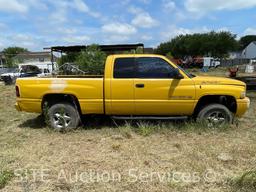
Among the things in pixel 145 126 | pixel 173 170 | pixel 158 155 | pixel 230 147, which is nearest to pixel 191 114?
pixel 145 126

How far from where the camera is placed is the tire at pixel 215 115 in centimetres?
734

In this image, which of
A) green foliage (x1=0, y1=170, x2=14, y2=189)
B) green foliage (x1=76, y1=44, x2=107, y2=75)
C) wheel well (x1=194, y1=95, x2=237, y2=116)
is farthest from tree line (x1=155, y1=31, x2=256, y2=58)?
green foliage (x1=0, y1=170, x2=14, y2=189)

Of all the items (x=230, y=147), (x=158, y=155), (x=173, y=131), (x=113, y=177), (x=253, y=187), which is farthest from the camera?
(x=173, y=131)

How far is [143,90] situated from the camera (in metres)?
7.22

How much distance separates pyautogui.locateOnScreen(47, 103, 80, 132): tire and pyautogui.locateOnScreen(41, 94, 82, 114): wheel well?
0.11 m

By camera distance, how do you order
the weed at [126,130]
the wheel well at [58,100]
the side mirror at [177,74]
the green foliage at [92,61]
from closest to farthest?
1. the weed at [126,130]
2. the side mirror at [177,74]
3. the wheel well at [58,100]
4. the green foliage at [92,61]

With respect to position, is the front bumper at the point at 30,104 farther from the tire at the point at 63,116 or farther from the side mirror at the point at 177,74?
the side mirror at the point at 177,74

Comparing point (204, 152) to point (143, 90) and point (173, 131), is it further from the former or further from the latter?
point (143, 90)

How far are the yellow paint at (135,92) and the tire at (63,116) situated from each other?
249 mm

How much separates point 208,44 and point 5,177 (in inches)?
2626

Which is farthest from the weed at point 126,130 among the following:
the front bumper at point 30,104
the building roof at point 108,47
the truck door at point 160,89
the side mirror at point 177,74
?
the building roof at point 108,47

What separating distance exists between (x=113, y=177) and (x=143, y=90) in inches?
114

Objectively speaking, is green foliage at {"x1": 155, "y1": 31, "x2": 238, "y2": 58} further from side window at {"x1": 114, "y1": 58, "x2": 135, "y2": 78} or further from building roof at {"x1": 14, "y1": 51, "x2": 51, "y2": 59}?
side window at {"x1": 114, "y1": 58, "x2": 135, "y2": 78}

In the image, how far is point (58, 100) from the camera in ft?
25.4
